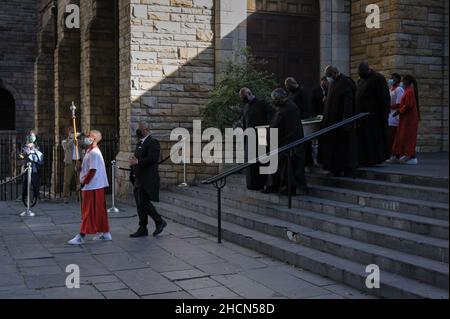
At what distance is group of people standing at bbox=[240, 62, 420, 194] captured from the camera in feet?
30.7

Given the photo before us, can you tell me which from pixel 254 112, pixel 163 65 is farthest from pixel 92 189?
pixel 163 65

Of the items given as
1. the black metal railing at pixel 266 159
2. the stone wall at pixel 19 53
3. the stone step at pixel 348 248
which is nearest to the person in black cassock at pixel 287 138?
the black metal railing at pixel 266 159

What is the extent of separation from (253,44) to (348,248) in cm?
980

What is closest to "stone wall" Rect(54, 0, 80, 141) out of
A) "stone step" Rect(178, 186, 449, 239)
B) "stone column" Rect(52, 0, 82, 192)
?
"stone column" Rect(52, 0, 82, 192)

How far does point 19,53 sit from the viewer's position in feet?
87.1

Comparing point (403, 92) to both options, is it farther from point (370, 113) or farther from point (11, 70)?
point (11, 70)

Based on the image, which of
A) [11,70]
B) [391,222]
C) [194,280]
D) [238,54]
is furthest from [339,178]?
[11,70]

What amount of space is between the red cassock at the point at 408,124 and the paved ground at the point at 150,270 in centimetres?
388

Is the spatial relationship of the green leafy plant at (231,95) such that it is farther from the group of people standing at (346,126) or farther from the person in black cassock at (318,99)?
the group of people standing at (346,126)

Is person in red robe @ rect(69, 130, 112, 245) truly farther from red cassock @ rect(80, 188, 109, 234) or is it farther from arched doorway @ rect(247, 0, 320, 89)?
arched doorway @ rect(247, 0, 320, 89)

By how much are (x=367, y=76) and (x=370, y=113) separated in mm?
639

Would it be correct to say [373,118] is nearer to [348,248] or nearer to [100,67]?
[348,248]

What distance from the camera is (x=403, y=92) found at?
10.9 metres

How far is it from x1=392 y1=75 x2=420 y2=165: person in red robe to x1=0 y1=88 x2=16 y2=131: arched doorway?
69.4ft
